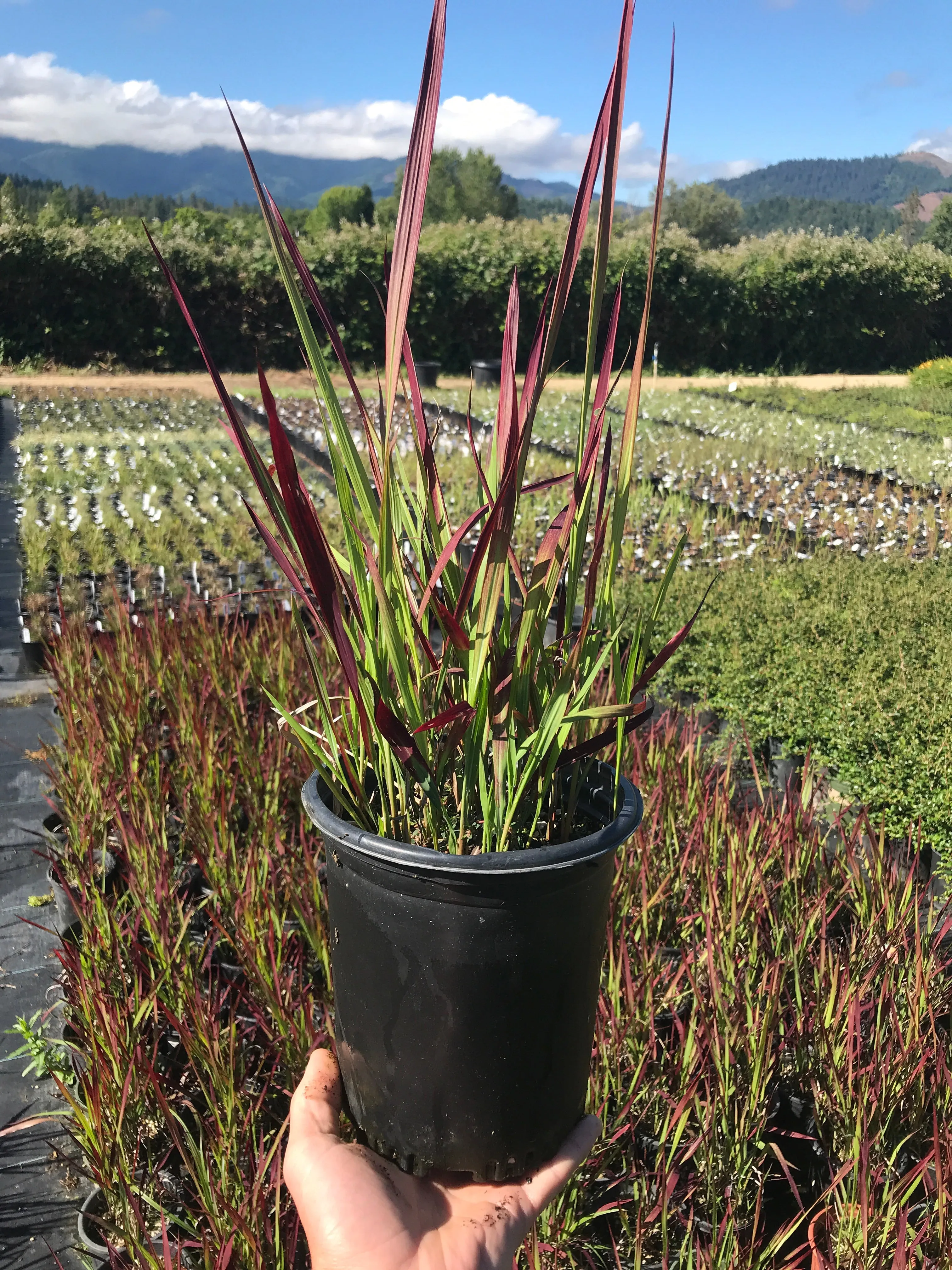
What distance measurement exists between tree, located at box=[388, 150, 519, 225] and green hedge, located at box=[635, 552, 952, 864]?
46.2m

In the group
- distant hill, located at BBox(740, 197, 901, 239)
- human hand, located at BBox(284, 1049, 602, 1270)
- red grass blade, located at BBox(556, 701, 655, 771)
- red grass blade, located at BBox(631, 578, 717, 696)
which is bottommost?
human hand, located at BBox(284, 1049, 602, 1270)

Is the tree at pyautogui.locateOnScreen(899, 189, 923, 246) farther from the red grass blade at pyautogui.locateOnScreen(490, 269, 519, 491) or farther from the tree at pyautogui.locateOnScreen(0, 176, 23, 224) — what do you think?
the red grass blade at pyautogui.locateOnScreen(490, 269, 519, 491)

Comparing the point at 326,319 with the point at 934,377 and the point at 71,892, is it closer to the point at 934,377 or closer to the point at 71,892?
the point at 71,892

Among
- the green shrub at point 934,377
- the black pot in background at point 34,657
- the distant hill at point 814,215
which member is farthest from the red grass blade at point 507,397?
the distant hill at point 814,215

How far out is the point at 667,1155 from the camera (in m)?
1.54

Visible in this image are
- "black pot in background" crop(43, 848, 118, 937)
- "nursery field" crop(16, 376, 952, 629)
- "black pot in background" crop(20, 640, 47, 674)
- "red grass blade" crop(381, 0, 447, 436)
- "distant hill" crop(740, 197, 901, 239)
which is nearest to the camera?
"red grass blade" crop(381, 0, 447, 436)

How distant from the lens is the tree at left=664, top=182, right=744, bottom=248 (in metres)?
53.1

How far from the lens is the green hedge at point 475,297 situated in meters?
16.4

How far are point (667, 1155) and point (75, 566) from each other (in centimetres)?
482

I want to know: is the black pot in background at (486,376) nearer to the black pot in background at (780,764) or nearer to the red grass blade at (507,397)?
the black pot in background at (780,764)

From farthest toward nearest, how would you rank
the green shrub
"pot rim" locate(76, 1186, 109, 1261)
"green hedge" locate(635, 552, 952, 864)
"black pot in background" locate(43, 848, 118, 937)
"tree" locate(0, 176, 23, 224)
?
the green shrub → "tree" locate(0, 176, 23, 224) → "green hedge" locate(635, 552, 952, 864) → "black pot in background" locate(43, 848, 118, 937) → "pot rim" locate(76, 1186, 109, 1261)

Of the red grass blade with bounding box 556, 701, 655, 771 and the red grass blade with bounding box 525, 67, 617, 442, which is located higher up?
the red grass blade with bounding box 525, 67, 617, 442

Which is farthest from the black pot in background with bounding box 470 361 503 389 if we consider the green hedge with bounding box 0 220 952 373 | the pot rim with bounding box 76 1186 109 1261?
the pot rim with bounding box 76 1186 109 1261

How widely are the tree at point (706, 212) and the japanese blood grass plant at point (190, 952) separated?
54.2m
